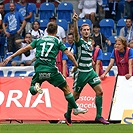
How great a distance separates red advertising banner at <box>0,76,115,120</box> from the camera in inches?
663

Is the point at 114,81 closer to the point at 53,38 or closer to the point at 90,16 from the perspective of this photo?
the point at 53,38

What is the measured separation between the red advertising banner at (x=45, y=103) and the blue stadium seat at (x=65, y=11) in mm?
6886

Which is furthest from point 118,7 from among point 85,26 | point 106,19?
point 85,26

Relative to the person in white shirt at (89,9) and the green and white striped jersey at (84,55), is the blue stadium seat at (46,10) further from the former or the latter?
the green and white striped jersey at (84,55)

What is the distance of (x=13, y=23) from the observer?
2220 cm

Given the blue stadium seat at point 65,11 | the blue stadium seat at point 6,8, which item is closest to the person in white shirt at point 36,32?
the blue stadium seat at point 65,11

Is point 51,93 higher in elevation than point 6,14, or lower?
lower

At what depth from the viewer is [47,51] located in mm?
13992

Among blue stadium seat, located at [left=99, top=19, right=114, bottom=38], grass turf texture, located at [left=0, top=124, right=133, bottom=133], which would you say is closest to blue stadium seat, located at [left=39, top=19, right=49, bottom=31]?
blue stadium seat, located at [left=99, top=19, right=114, bottom=38]

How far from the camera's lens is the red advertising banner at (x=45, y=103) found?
55.3 ft

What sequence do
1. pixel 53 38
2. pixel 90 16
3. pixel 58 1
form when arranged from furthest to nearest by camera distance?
pixel 58 1 → pixel 90 16 → pixel 53 38

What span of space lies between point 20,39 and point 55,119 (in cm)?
564

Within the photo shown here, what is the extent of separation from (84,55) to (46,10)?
369 inches

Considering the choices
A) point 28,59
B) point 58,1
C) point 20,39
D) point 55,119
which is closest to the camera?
point 55,119
